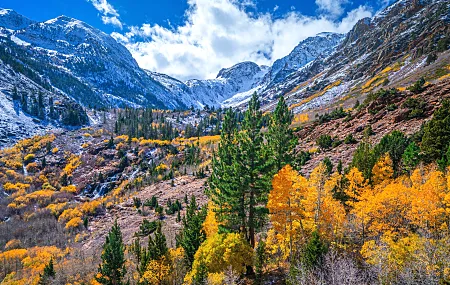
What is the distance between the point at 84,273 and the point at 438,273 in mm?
67603

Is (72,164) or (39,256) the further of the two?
(72,164)

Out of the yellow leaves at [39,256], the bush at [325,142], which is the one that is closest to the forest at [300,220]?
the yellow leaves at [39,256]

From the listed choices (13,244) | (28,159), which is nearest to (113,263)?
(13,244)

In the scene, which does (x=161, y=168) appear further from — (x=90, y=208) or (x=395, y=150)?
(x=395, y=150)

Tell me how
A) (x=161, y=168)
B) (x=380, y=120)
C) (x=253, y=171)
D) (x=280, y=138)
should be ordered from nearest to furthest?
1. (x=253, y=171)
2. (x=280, y=138)
3. (x=380, y=120)
4. (x=161, y=168)

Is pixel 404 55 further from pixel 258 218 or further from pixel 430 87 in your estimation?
pixel 258 218

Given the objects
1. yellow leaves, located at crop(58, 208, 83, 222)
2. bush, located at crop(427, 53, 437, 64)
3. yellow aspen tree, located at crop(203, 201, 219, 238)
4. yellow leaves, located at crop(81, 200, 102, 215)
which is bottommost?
yellow leaves, located at crop(58, 208, 83, 222)

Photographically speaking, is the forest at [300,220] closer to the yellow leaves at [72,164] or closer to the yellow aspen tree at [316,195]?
the yellow aspen tree at [316,195]

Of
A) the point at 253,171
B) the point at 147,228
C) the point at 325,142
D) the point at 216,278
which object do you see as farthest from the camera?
the point at 147,228

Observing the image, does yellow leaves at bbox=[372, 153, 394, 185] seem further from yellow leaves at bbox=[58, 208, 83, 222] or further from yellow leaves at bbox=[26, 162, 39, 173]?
yellow leaves at bbox=[26, 162, 39, 173]

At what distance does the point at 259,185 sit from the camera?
1070 inches

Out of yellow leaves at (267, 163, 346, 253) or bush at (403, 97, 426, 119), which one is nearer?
yellow leaves at (267, 163, 346, 253)

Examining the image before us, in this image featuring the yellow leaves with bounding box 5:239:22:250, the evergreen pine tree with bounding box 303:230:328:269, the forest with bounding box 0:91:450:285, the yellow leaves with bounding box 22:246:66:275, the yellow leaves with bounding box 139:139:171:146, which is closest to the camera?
the forest with bounding box 0:91:450:285

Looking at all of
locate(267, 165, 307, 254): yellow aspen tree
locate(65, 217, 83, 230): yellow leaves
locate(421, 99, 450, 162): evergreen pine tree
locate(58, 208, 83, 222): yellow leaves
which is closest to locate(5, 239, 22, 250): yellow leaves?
locate(65, 217, 83, 230): yellow leaves
